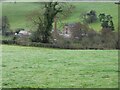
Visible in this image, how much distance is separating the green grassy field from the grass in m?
0.19

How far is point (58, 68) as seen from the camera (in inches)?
68.1

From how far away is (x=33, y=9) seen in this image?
1.67 meters

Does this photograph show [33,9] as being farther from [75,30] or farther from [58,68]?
[58,68]

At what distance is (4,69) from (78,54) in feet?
1.85

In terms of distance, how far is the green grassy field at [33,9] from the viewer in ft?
5.25

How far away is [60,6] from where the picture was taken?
163 cm

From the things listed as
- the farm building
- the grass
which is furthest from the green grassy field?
the grass

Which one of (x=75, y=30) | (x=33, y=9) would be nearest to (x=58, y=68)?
(x=75, y=30)

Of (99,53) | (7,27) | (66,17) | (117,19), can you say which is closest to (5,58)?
(7,27)

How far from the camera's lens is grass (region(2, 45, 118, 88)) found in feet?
5.61

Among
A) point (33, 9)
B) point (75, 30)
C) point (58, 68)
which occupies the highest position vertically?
point (33, 9)

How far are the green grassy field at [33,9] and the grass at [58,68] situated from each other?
19 cm

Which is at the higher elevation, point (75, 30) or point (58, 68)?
point (75, 30)

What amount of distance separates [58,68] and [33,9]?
0.47 m
